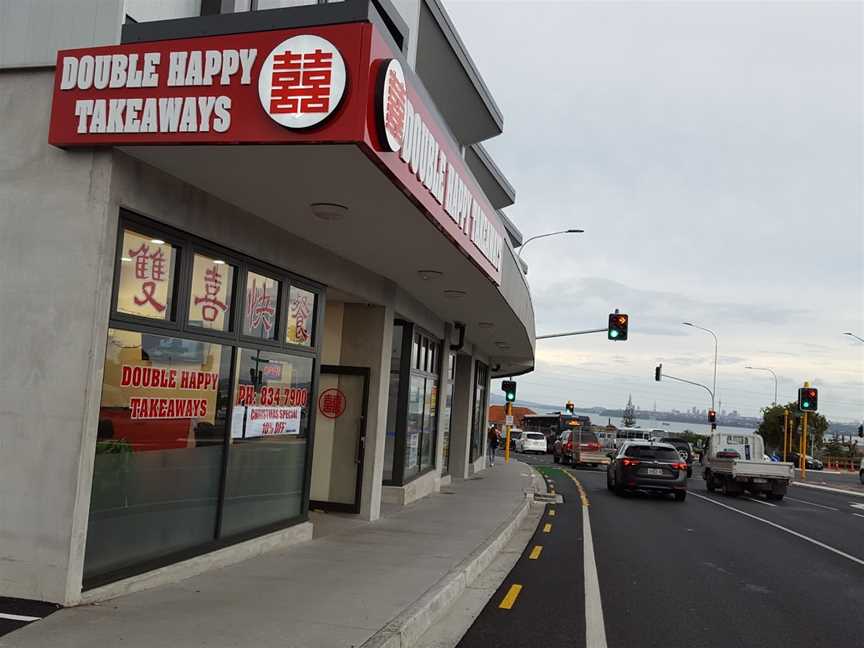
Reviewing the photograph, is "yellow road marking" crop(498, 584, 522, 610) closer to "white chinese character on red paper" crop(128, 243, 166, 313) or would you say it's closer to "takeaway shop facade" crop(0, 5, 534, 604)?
"takeaway shop facade" crop(0, 5, 534, 604)

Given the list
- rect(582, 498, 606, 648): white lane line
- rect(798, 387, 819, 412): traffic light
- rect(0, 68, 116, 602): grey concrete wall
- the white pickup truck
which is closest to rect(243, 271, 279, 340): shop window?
rect(0, 68, 116, 602): grey concrete wall

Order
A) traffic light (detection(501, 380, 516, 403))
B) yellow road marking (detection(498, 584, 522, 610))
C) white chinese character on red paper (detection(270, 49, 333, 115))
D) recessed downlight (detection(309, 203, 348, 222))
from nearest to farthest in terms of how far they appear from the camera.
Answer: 1. white chinese character on red paper (detection(270, 49, 333, 115))
2. recessed downlight (detection(309, 203, 348, 222))
3. yellow road marking (detection(498, 584, 522, 610))
4. traffic light (detection(501, 380, 516, 403))

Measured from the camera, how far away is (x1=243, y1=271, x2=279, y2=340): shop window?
8719 millimetres

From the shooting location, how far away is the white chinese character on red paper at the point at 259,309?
8766mm

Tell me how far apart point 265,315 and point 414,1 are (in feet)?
23.5

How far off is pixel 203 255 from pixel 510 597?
16.3 ft

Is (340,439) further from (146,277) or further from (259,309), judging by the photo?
(146,277)

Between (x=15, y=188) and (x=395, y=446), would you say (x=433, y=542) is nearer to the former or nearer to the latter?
(x=395, y=446)

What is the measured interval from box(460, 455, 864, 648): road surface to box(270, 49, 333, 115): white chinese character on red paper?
4625 millimetres

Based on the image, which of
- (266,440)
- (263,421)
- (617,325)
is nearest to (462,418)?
(617,325)

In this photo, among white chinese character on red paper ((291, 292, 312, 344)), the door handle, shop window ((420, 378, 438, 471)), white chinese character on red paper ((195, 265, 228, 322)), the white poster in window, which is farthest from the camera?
shop window ((420, 378, 438, 471))

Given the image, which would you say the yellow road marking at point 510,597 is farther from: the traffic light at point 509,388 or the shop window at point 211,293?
the traffic light at point 509,388

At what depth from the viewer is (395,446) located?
15312 millimetres

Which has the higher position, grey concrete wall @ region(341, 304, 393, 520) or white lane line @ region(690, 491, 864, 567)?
grey concrete wall @ region(341, 304, 393, 520)
